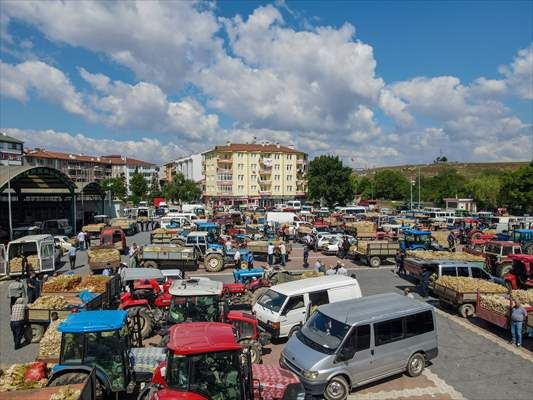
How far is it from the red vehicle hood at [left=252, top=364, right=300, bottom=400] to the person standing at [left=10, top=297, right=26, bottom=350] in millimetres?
7866

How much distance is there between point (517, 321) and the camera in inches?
475

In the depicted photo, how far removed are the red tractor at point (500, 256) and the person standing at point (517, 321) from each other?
10.3 meters

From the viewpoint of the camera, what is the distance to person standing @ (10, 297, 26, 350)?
12.1 metres

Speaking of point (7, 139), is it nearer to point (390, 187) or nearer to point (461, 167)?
point (390, 187)

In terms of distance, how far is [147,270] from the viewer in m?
16.6

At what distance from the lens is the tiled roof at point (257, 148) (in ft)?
314

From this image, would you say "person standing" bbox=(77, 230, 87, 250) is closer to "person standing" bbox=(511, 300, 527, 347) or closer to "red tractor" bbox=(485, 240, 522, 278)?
"red tractor" bbox=(485, 240, 522, 278)

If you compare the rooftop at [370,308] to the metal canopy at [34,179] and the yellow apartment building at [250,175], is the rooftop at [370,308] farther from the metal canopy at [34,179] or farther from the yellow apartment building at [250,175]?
the yellow apartment building at [250,175]

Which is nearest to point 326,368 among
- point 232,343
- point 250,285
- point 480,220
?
point 232,343

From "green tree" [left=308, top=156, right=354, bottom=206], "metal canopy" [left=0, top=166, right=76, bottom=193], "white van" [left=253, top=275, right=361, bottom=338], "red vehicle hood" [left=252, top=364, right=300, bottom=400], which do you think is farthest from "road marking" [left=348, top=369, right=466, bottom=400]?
"green tree" [left=308, top=156, right=354, bottom=206]

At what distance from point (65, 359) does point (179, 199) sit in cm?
8589

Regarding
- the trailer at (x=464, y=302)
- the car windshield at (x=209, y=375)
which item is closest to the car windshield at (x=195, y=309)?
the car windshield at (x=209, y=375)

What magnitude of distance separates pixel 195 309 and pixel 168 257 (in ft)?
38.5

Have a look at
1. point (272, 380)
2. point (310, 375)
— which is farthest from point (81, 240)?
point (272, 380)
